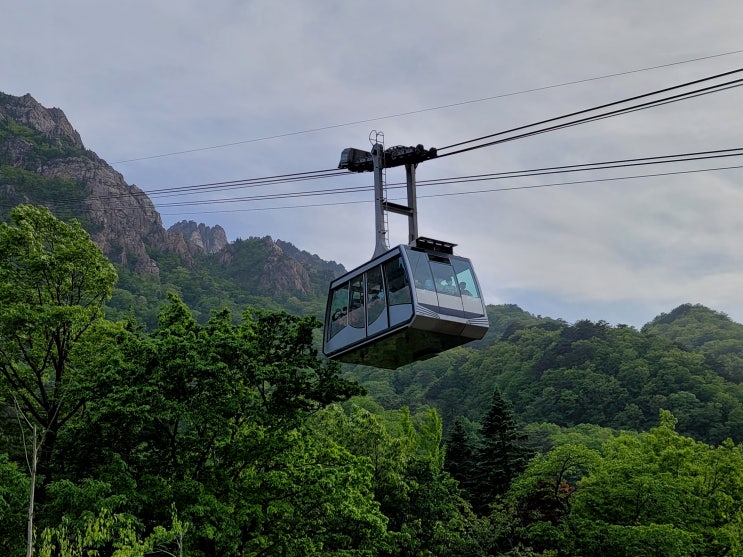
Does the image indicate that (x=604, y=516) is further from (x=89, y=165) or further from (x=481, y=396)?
(x=89, y=165)

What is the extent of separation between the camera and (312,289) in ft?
570

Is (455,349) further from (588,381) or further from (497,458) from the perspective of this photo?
(497,458)

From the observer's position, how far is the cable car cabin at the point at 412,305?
15297 millimetres

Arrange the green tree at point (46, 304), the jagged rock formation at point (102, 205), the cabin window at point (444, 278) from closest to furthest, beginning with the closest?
1. the cabin window at point (444, 278)
2. the green tree at point (46, 304)
3. the jagged rock formation at point (102, 205)

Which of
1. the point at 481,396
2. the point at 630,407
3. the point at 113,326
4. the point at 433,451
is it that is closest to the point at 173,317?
the point at 113,326

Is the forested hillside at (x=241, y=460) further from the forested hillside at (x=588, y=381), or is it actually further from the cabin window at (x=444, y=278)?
the forested hillside at (x=588, y=381)

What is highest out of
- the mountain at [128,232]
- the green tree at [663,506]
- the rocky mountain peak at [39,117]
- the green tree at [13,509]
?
the rocky mountain peak at [39,117]

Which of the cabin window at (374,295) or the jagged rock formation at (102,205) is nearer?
the cabin window at (374,295)

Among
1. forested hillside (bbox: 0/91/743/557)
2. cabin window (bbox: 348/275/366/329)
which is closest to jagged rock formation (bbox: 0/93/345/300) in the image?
forested hillside (bbox: 0/91/743/557)

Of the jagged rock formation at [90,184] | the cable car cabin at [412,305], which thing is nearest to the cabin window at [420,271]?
the cable car cabin at [412,305]

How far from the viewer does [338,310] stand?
696 inches

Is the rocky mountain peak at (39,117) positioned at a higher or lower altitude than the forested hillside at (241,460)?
higher

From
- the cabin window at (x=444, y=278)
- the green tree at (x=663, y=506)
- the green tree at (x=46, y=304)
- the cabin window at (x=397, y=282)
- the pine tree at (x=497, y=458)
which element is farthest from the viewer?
the pine tree at (x=497, y=458)

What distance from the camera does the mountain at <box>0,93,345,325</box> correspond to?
132 m
